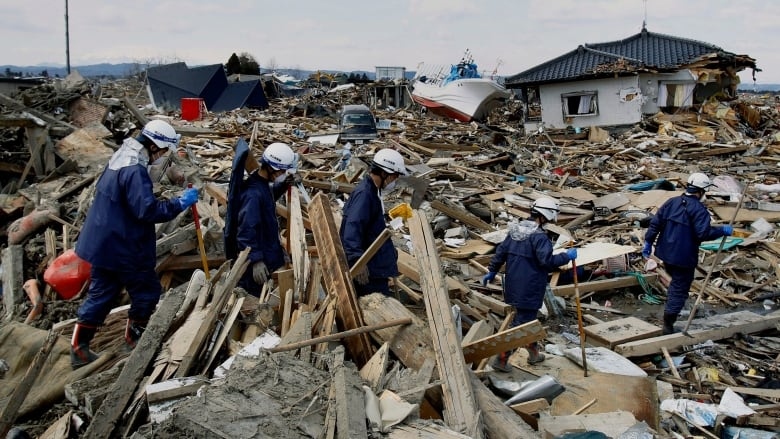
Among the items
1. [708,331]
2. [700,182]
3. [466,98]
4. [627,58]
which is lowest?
[708,331]

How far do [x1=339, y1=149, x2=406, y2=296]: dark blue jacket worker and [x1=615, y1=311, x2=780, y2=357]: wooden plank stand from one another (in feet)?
8.56

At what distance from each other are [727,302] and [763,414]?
3.37 m

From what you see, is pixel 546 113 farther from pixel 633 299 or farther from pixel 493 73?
pixel 633 299

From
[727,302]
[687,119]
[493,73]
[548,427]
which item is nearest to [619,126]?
[687,119]

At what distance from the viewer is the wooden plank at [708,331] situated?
5539 millimetres

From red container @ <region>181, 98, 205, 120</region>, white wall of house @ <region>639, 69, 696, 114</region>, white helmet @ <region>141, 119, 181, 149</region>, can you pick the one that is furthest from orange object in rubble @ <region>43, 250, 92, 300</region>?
white wall of house @ <region>639, 69, 696, 114</region>

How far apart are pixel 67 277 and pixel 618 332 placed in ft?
18.2

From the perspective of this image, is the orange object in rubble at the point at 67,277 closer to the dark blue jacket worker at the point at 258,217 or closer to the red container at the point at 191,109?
the dark blue jacket worker at the point at 258,217

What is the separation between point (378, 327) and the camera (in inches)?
134

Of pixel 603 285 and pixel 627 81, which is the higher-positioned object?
pixel 627 81

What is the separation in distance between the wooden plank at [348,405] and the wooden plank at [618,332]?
358 centimetres

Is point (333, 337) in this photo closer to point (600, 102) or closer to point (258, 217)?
point (258, 217)

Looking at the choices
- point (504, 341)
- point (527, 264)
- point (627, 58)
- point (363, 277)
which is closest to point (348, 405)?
point (504, 341)

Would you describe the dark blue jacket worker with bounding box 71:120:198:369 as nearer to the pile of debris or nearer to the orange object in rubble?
the pile of debris
